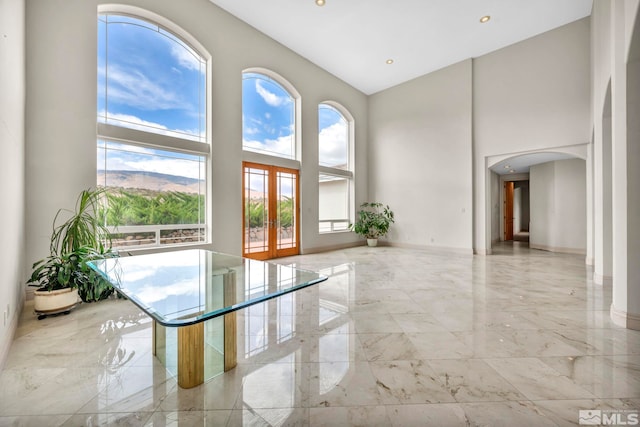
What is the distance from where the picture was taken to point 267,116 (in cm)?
641

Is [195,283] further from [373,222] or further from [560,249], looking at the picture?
[560,249]

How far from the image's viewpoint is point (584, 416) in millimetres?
1476

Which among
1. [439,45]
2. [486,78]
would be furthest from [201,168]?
[486,78]

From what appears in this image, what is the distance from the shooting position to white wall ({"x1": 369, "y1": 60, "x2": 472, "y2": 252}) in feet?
23.7

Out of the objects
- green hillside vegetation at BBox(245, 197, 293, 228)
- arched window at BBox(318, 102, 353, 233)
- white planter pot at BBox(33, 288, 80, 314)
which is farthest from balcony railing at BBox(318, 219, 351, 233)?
white planter pot at BBox(33, 288, 80, 314)

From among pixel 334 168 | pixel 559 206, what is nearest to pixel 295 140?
pixel 334 168

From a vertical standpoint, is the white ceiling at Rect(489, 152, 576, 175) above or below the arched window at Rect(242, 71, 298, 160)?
below

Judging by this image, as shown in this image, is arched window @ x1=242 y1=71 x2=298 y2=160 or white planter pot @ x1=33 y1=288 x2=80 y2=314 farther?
arched window @ x1=242 y1=71 x2=298 y2=160

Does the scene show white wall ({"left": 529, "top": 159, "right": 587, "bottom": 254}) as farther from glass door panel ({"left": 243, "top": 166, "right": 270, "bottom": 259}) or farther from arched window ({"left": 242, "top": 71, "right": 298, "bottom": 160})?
glass door panel ({"left": 243, "top": 166, "right": 270, "bottom": 259})

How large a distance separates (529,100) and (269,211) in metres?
6.61

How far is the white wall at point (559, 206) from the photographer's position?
23.5 feet

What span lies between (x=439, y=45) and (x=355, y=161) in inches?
143

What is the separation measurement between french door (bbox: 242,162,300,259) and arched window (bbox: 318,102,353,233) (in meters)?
1.00

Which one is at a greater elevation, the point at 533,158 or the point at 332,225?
the point at 533,158
